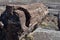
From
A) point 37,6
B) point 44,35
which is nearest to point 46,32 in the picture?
point 44,35

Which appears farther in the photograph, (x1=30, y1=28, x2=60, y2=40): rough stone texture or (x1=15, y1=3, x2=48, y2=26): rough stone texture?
(x1=15, y1=3, x2=48, y2=26): rough stone texture

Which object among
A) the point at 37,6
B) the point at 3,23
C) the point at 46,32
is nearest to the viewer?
the point at 46,32

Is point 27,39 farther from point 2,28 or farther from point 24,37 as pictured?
point 2,28

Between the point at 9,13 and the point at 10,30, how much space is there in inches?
10.4

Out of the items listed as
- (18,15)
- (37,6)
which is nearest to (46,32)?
(18,15)

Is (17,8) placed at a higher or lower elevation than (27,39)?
higher

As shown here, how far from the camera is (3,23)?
380 centimetres

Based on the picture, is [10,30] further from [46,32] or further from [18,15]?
[46,32]

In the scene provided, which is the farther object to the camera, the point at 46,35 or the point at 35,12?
the point at 35,12

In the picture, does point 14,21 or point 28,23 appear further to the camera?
point 28,23

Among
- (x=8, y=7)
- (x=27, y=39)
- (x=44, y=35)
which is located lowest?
(x=27, y=39)

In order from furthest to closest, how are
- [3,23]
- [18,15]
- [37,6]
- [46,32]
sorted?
[37,6], [3,23], [18,15], [46,32]

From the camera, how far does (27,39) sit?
150 inches

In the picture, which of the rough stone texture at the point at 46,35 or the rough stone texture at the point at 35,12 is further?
the rough stone texture at the point at 35,12
